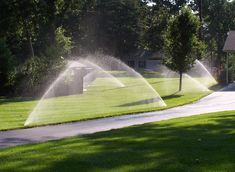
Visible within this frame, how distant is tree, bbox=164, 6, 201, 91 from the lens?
32094 millimetres

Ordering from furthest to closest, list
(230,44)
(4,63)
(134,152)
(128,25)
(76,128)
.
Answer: (128,25) → (230,44) → (4,63) → (76,128) → (134,152)

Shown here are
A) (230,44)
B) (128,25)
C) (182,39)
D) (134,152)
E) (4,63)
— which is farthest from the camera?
(128,25)

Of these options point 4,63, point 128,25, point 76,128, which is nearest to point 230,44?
point 4,63

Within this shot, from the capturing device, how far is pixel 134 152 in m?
9.39

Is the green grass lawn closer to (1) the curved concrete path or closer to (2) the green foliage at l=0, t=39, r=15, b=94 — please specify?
(1) the curved concrete path

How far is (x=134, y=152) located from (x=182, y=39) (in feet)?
77.1

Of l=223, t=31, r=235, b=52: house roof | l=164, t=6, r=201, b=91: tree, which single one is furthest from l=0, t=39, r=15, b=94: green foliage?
l=223, t=31, r=235, b=52: house roof

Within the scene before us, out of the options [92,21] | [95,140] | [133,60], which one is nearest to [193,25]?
[95,140]

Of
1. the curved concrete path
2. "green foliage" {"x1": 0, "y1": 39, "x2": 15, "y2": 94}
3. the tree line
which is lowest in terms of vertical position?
the curved concrete path

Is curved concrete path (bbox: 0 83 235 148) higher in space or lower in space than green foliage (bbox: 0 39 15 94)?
lower

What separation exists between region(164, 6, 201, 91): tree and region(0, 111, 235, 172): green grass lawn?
19.9 m

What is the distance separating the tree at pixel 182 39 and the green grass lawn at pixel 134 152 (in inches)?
785

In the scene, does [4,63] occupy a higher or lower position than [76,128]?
higher

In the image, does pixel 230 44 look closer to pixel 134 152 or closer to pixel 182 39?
pixel 182 39
